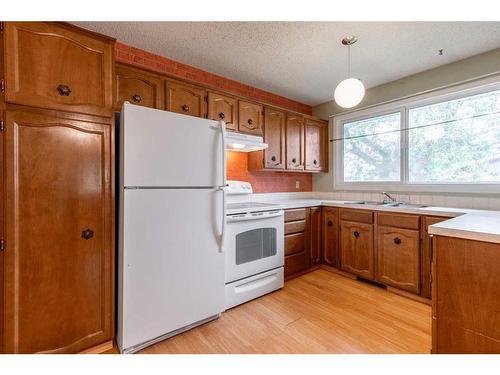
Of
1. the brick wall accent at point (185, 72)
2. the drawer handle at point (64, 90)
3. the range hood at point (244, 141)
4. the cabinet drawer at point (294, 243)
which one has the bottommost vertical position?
the cabinet drawer at point (294, 243)

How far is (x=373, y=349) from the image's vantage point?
1.61 m

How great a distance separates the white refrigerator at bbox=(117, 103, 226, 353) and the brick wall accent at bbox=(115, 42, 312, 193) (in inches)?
29.2

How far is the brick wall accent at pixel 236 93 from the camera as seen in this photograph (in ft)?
7.44

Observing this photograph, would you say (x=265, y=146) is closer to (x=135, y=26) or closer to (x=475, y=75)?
(x=135, y=26)

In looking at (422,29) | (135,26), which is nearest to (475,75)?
(422,29)

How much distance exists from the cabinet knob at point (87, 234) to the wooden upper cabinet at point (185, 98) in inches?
46.2

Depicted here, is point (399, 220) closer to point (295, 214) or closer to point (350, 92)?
point (295, 214)

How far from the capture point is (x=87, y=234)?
1.49 metres

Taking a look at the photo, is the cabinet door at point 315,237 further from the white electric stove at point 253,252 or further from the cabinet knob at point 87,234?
the cabinet knob at point 87,234

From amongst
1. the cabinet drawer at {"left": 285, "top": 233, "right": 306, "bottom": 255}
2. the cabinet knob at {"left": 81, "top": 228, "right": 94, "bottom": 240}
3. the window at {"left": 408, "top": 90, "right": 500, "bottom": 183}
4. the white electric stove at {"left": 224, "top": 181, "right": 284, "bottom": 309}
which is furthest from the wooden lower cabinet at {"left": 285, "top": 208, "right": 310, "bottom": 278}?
the cabinet knob at {"left": 81, "top": 228, "right": 94, "bottom": 240}

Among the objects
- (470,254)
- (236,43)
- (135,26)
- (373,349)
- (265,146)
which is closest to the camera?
(470,254)

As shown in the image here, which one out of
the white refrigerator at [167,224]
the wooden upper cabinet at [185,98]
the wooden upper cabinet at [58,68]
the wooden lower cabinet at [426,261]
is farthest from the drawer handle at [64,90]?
the wooden lower cabinet at [426,261]
